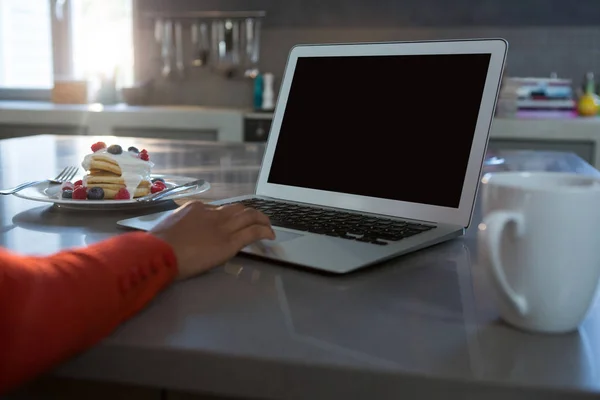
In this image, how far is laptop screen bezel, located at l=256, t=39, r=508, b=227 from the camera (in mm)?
783

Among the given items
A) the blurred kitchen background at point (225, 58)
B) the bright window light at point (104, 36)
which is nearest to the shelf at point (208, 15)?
the blurred kitchen background at point (225, 58)

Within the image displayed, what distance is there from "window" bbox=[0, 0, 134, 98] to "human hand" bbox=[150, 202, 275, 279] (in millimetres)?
3203

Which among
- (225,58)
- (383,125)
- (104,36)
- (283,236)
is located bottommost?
(283,236)

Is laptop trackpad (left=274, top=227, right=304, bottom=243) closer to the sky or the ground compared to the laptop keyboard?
closer to the ground

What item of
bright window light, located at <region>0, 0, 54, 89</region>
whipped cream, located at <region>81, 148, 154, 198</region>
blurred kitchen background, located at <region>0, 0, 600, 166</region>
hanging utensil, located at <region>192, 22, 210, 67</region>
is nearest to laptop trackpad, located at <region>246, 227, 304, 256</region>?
whipped cream, located at <region>81, 148, 154, 198</region>

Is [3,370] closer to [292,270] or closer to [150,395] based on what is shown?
[150,395]

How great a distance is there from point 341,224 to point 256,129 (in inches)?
88.2

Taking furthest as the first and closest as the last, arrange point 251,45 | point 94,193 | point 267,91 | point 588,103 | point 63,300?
point 251,45 → point 267,91 → point 588,103 → point 94,193 → point 63,300

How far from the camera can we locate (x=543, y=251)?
1.50 ft

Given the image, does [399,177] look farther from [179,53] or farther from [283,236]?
[179,53]

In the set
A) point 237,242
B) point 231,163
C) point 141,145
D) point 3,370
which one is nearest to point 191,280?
point 237,242

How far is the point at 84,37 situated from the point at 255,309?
3593 millimetres

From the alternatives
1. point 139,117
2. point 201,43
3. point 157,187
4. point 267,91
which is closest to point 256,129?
point 267,91

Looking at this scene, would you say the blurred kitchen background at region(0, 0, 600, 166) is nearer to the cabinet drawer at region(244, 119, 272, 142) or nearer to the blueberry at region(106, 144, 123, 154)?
the cabinet drawer at region(244, 119, 272, 142)
